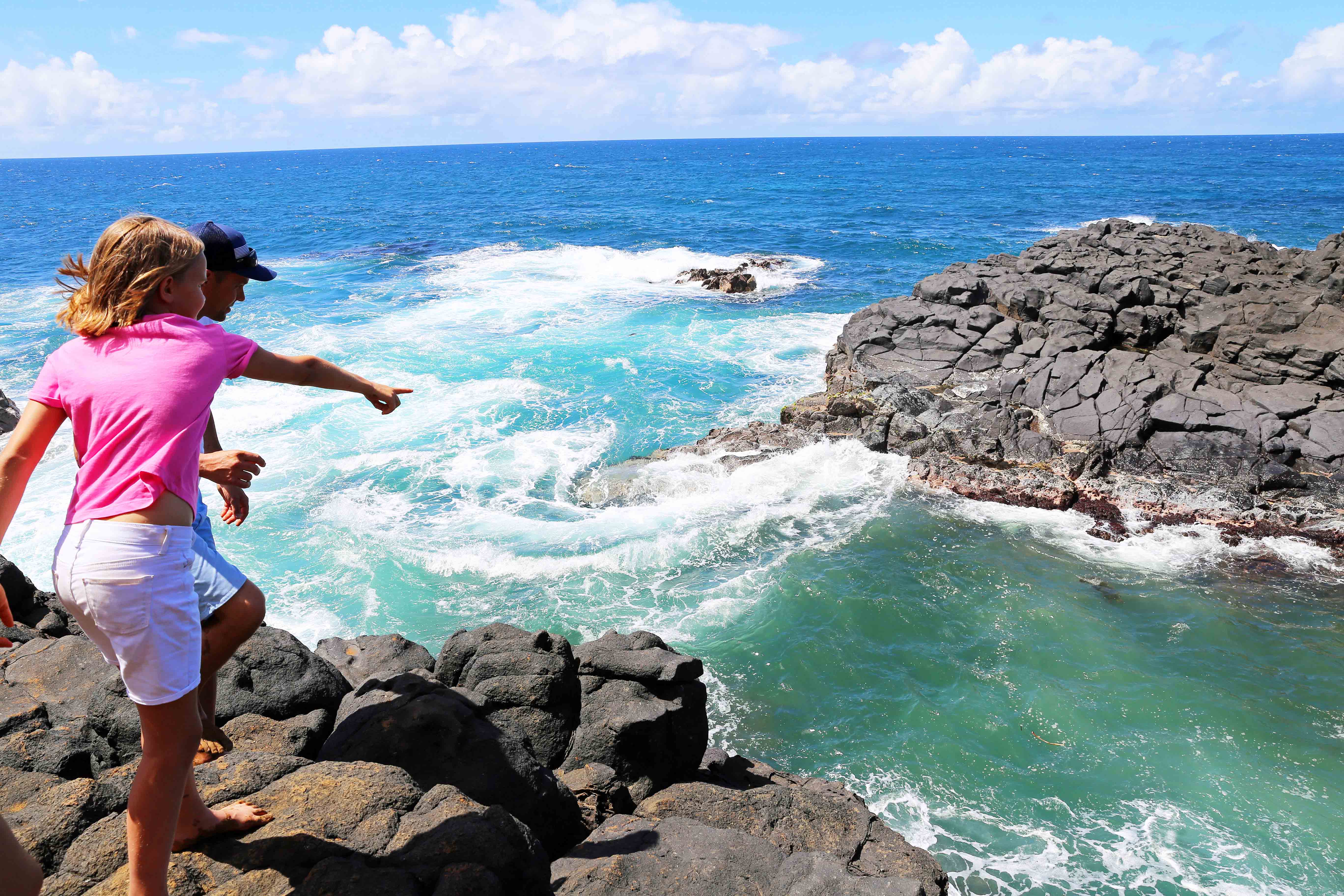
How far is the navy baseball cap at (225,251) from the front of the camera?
336cm

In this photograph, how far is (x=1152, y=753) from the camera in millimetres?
7680

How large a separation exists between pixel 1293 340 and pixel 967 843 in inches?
542

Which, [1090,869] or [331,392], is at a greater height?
[331,392]

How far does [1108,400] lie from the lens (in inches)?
560

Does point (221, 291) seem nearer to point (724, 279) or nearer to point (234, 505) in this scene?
point (234, 505)

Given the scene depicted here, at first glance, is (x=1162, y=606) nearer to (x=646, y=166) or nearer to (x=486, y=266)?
(x=486, y=266)

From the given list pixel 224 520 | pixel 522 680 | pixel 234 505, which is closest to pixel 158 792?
pixel 224 520

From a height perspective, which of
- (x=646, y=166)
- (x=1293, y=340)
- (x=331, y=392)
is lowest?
(x=331, y=392)

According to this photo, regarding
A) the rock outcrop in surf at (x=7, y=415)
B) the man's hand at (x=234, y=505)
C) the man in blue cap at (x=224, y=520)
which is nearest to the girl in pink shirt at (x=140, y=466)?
the man in blue cap at (x=224, y=520)

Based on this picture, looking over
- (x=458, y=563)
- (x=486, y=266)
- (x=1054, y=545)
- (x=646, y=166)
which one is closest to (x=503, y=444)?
(x=458, y=563)

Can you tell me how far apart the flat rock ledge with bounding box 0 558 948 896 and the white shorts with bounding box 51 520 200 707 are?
947mm

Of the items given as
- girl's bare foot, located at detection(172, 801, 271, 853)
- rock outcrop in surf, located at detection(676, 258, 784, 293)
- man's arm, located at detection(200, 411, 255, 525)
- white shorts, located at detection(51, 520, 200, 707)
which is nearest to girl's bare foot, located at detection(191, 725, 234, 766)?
girl's bare foot, located at detection(172, 801, 271, 853)

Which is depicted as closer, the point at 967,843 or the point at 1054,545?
the point at 967,843

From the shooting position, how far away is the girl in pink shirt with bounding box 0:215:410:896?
96.6 inches
